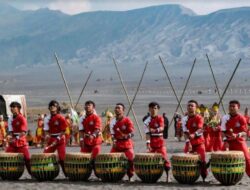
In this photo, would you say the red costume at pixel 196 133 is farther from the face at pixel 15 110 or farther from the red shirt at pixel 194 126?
the face at pixel 15 110

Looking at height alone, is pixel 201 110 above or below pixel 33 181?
above

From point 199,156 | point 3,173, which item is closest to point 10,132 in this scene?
point 3,173

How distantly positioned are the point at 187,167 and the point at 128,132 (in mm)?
1587

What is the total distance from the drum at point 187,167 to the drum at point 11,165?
350 centimetres

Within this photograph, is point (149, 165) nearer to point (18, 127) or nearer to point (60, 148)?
point (60, 148)

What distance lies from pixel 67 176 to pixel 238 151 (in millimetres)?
3916

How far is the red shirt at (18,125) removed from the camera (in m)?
16.3

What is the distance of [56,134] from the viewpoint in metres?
16.2

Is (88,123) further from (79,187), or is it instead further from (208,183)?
(208,183)

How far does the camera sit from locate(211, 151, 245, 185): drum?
15.0 meters

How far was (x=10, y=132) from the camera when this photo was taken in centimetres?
1634

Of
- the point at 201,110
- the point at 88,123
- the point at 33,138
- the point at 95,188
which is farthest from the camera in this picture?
the point at 33,138

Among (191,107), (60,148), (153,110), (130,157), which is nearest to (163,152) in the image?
(130,157)

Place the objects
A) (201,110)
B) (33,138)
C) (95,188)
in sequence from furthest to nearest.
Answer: (33,138) → (201,110) → (95,188)
